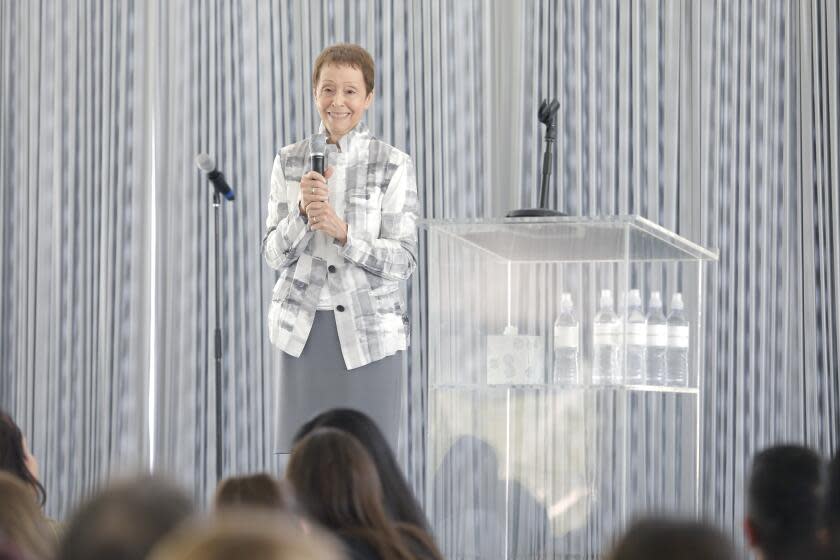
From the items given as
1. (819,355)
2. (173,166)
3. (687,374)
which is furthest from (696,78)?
(173,166)

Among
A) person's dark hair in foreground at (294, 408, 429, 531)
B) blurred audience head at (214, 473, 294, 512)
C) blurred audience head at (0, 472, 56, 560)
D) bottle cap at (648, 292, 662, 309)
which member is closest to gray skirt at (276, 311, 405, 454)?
bottle cap at (648, 292, 662, 309)

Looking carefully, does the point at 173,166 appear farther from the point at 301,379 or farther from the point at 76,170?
the point at 301,379

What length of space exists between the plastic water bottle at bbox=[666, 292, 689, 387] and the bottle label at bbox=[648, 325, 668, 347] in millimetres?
41

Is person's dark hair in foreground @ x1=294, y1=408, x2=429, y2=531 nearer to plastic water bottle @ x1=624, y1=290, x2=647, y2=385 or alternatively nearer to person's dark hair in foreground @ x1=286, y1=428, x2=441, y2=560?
person's dark hair in foreground @ x1=286, y1=428, x2=441, y2=560

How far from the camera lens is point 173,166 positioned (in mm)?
5535

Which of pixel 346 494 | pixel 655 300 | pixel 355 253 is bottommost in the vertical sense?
pixel 346 494

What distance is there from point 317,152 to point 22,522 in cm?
179

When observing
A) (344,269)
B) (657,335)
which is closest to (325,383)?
(344,269)

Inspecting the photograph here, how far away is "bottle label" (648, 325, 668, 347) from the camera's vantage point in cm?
355

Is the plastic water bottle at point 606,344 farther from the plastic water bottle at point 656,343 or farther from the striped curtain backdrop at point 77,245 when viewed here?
the striped curtain backdrop at point 77,245

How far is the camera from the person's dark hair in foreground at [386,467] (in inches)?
88.4

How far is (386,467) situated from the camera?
2283mm

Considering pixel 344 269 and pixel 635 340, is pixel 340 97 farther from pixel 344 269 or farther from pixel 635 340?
pixel 635 340

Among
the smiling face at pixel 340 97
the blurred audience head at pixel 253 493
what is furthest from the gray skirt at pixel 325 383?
the blurred audience head at pixel 253 493
